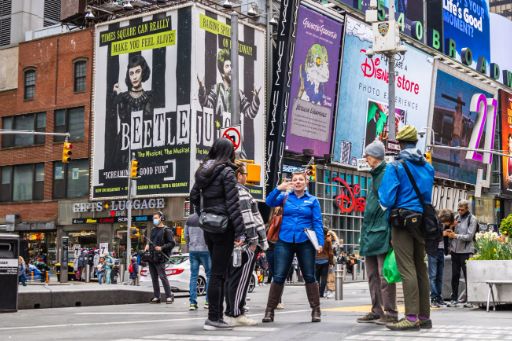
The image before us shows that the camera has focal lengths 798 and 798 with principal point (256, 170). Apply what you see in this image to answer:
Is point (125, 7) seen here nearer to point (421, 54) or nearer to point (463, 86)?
point (421, 54)

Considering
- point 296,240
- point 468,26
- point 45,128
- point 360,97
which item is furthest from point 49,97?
point 468,26

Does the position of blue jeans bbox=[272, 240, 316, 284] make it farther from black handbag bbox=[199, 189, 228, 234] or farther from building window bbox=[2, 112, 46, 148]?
building window bbox=[2, 112, 46, 148]

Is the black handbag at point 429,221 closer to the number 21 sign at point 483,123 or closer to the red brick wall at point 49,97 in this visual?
the red brick wall at point 49,97

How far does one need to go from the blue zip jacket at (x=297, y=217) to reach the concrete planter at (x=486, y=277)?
4338 mm

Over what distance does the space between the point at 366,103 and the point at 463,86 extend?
57.0ft

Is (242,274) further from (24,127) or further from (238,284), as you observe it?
(24,127)

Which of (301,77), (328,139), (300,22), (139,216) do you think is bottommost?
(139,216)

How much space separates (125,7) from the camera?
4766 centimetres

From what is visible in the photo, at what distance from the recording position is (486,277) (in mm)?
13117

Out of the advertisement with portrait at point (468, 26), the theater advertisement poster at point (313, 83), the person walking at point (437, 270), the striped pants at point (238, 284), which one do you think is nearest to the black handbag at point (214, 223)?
the striped pants at point (238, 284)

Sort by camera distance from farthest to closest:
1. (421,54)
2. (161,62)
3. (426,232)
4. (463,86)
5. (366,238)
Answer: (463,86), (421,54), (161,62), (366,238), (426,232)

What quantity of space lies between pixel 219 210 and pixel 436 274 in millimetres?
6837

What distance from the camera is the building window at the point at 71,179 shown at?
4922 cm

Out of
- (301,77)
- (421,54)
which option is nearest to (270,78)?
(301,77)
